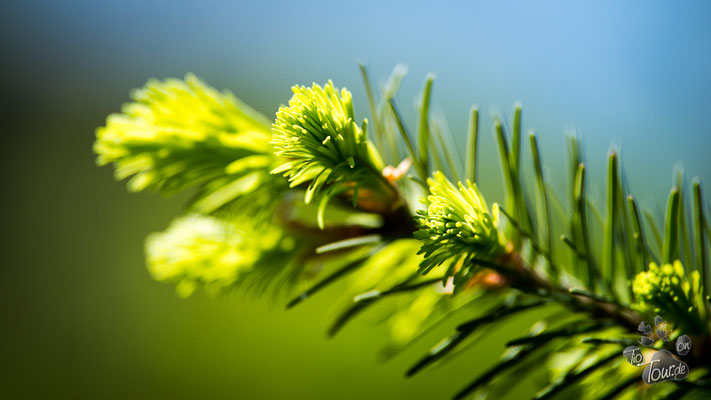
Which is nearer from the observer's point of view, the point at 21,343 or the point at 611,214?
the point at 611,214

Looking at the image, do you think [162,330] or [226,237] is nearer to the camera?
[226,237]

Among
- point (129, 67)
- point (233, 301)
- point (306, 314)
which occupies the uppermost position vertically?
point (129, 67)

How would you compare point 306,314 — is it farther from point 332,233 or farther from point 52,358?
point 332,233

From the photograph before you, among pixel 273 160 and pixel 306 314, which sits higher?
pixel 273 160

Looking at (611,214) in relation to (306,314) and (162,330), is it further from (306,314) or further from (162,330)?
(162,330)

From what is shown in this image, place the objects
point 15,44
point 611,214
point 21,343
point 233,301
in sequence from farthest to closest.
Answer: point 15,44, point 21,343, point 233,301, point 611,214

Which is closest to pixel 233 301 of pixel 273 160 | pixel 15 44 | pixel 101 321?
pixel 101 321

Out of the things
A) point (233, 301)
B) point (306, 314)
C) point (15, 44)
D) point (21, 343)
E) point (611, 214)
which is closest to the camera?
point (611, 214)

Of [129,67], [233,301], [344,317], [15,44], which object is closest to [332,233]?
[344,317]

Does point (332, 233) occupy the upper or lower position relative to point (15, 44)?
lower
